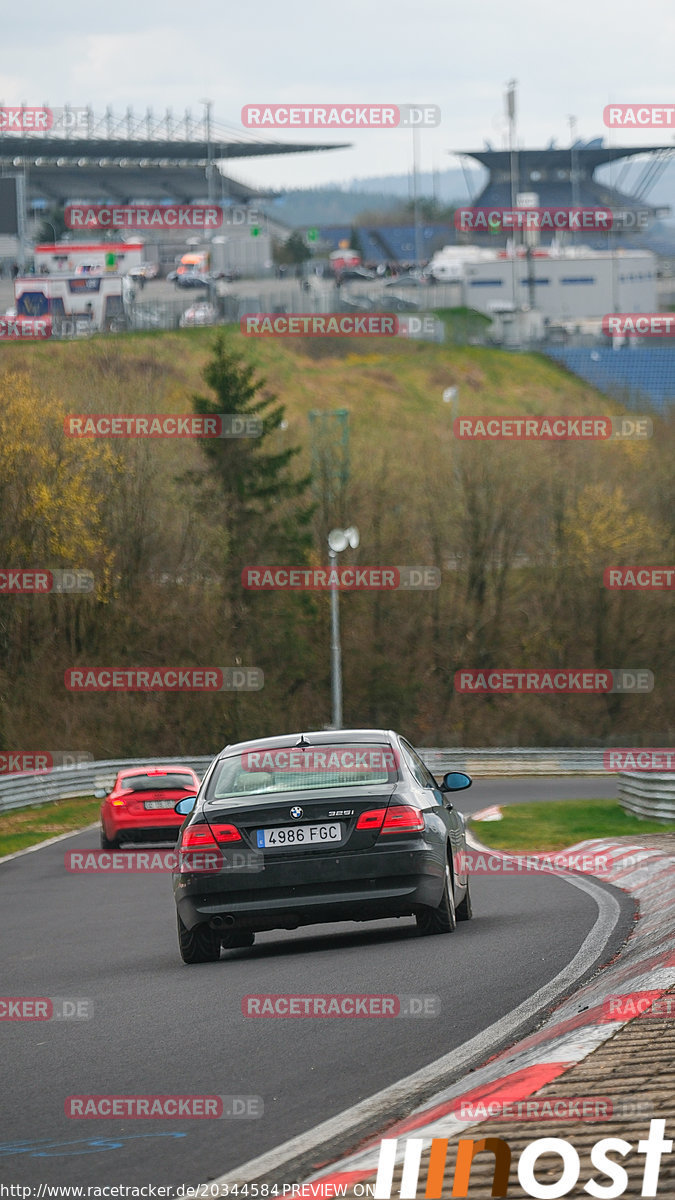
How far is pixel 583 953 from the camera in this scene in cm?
981

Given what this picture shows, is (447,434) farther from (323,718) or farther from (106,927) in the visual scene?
(106,927)

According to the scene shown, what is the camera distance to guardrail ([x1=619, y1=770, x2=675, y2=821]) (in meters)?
25.8

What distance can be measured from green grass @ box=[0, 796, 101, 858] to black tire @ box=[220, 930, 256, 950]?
15.7 meters

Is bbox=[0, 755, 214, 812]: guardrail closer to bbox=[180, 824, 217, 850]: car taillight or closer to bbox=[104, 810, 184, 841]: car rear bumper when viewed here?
bbox=[104, 810, 184, 841]: car rear bumper

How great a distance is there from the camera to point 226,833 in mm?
10117

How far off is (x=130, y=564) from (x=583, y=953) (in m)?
46.3

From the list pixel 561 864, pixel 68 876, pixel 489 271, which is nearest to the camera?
pixel 561 864

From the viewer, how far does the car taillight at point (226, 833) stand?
1012cm

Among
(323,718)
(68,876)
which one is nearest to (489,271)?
(323,718)

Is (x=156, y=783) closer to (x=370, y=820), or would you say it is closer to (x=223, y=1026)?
(x=370, y=820)

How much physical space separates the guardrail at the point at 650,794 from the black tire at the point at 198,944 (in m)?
16.1

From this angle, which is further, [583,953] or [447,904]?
[447,904]

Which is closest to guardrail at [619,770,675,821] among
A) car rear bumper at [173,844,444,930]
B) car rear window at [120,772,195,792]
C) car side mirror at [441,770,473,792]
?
car rear window at [120,772,195,792]

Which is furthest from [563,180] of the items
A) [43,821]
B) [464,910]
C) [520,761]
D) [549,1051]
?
[549,1051]
